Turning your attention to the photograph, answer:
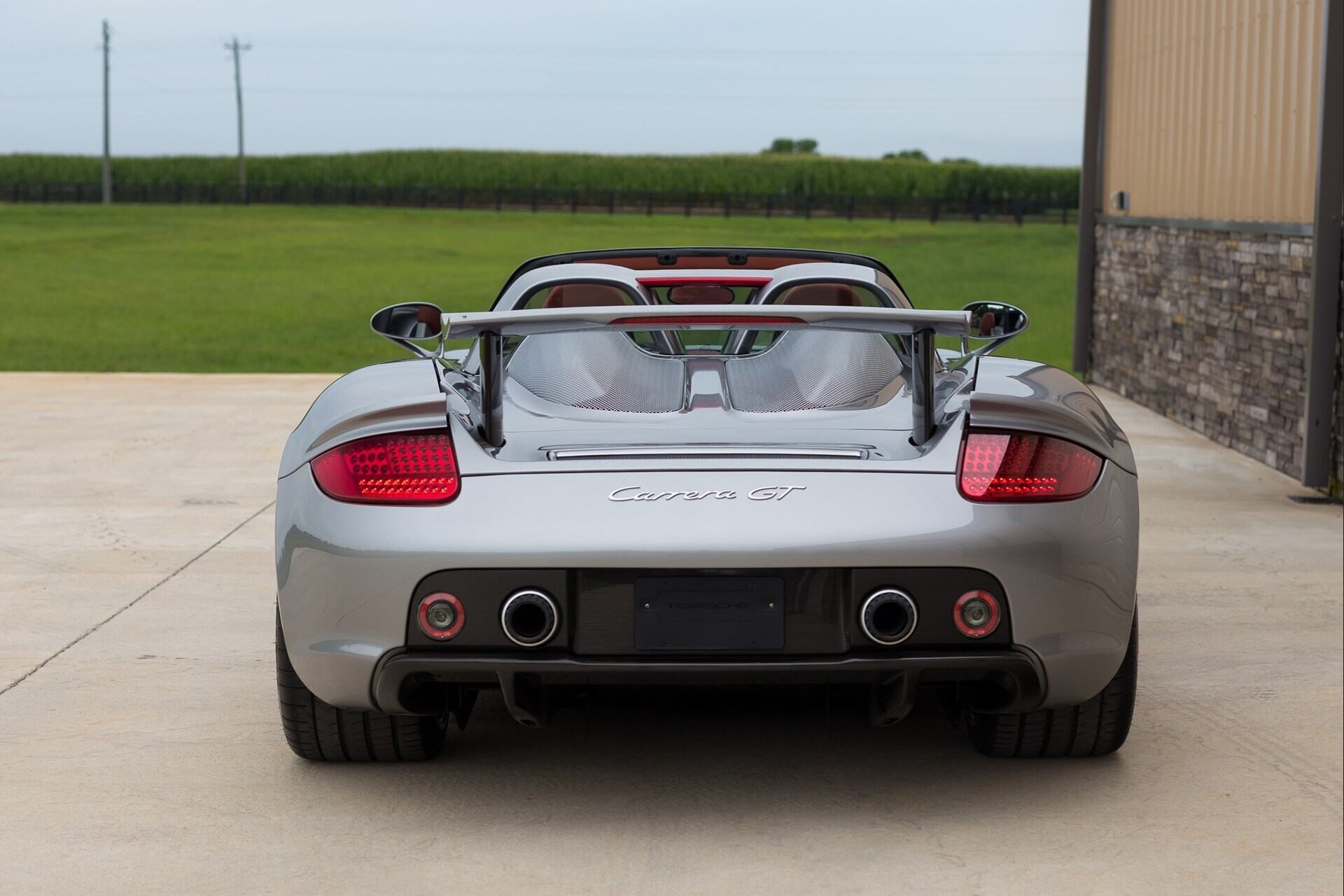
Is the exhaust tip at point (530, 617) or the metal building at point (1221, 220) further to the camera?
the metal building at point (1221, 220)

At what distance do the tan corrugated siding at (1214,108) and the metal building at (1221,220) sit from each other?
0.7 inches

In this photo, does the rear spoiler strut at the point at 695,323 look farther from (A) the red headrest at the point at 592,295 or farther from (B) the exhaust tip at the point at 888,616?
(A) the red headrest at the point at 592,295

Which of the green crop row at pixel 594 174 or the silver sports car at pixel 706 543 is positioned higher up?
the green crop row at pixel 594 174

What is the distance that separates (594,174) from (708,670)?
89.4 metres

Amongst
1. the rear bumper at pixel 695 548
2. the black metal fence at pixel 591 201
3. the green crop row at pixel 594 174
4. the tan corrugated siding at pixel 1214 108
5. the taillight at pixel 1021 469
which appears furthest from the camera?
the green crop row at pixel 594 174

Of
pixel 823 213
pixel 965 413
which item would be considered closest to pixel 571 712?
pixel 965 413

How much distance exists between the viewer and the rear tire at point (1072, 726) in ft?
11.9

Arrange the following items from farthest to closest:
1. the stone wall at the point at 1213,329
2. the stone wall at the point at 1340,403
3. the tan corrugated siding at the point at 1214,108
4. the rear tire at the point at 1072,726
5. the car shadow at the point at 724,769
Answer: the tan corrugated siding at the point at 1214,108 < the stone wall at the point at 1213,329 < the stone wall at the point at 1340,403 < the rear tire at the point at 1072,726 < the car shadow at the point at 724,769

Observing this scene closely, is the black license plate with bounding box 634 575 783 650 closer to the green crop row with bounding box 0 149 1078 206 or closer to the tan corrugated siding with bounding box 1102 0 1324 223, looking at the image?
the tan corrugated siding with bounding box 1102 0 1324 223

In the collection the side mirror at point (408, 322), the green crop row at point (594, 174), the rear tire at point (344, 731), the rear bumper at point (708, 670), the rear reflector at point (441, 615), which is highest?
the green crop row at point (594, 174)

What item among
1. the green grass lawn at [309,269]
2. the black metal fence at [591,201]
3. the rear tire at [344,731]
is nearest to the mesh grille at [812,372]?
the rear tire at [344,731]

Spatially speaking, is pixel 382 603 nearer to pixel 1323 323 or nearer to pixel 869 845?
pixel 869 845

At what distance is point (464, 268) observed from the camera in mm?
35625

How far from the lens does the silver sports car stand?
10.3 ft
